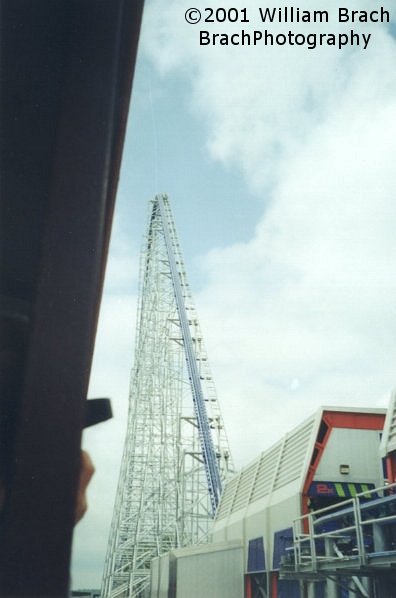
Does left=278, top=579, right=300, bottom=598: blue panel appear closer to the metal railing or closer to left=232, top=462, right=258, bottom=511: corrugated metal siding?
the metal railing

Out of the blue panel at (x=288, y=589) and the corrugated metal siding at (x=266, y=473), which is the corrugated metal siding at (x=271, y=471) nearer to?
the corrugated metal siding at (x=266, y=473)

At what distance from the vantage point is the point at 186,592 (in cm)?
949

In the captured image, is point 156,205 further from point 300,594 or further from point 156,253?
point 300,594

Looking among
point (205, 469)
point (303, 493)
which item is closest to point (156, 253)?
point (205, 469)

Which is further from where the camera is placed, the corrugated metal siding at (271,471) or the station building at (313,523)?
the corrugated metal siding at (271,471)

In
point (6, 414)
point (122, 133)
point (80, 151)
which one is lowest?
point (6, 414)

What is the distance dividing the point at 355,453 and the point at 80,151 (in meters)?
6.93

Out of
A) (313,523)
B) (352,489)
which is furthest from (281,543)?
(313,523)

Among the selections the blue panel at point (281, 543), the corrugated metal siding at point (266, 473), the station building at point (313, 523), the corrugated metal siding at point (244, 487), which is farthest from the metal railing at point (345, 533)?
the corrugated metal siding at point (244, 487)

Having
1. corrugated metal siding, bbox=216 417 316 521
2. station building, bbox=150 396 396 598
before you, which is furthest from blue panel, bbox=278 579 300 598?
corrugated metal siding, bbox=216 417 316 521

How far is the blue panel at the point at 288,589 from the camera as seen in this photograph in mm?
7023

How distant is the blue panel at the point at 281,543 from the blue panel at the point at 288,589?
0.22 m

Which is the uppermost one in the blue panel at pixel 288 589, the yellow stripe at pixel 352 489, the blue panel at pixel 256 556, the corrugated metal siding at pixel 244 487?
the corrugated metal siding at pixel 244 487

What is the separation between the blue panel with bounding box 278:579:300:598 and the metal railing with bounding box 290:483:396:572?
0.71 meters
